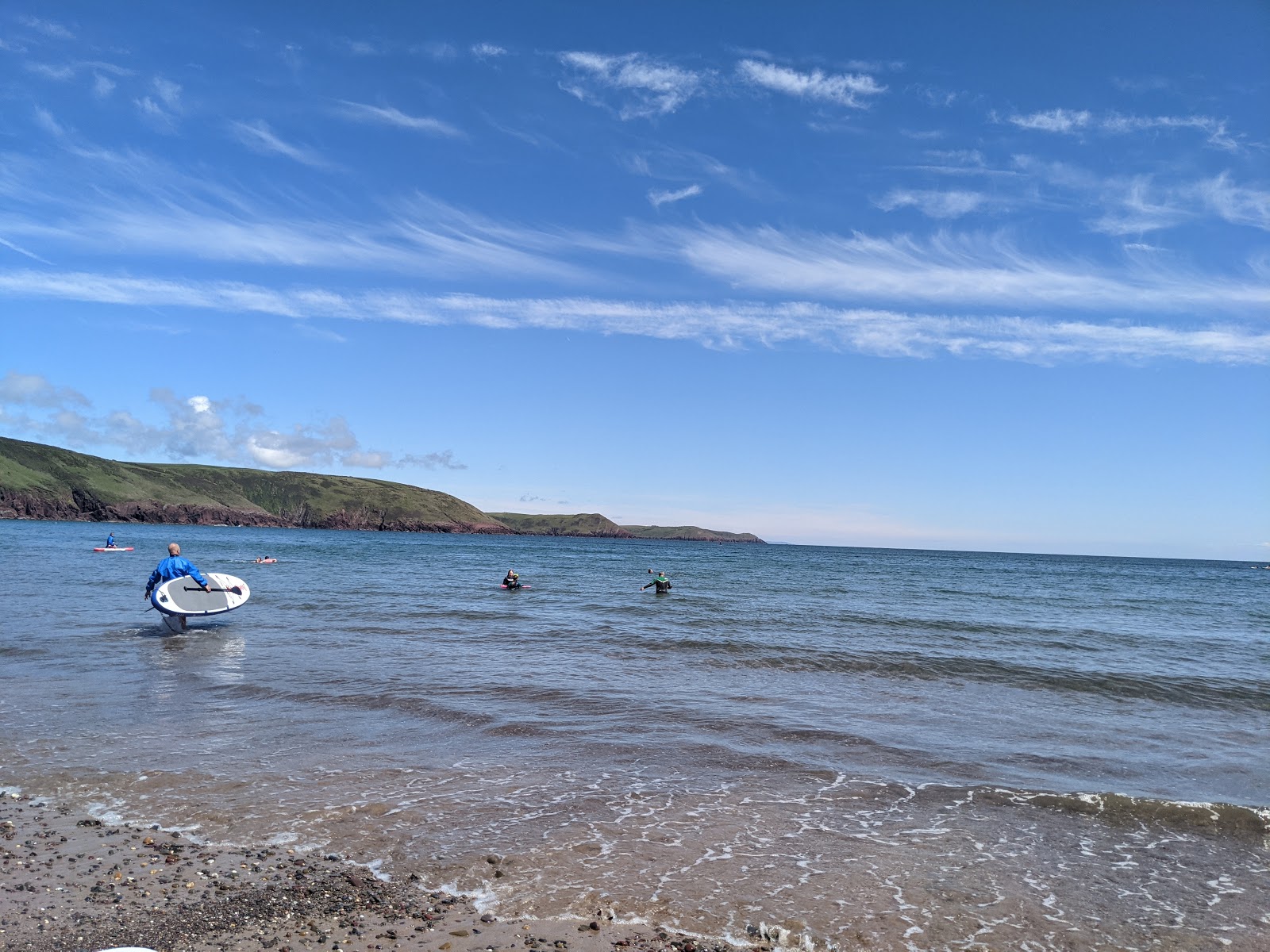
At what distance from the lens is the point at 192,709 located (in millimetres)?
13078

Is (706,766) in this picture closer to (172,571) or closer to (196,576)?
(196,576)

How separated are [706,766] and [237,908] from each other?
646cm

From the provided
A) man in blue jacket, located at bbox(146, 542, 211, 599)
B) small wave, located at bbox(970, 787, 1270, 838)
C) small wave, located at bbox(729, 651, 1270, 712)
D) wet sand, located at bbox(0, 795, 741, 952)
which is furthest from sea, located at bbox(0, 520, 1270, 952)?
man in blue jacket, located at bbox(146, 542, 211, 599)

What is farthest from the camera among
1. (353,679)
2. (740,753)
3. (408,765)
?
(353,679)

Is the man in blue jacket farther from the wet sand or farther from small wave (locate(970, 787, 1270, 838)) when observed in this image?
small wave (locate(970, 787, 1270, 838))

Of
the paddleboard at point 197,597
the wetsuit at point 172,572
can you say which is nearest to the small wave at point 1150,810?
the wetsuit at point 172,572

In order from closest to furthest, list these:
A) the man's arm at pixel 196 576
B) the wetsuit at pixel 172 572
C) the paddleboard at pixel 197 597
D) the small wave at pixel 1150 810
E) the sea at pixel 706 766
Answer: the sea at pixel 706 766 < the small wave at pixel 1150 810 < the man's arm at pixel 196 576 < the paddleboard at pixel 197 597 < the wetsuit at pixel 172 572

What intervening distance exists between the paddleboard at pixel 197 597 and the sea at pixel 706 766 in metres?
→ 1.05

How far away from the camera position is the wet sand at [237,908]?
5.79 meters

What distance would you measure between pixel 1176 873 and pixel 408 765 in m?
9.15

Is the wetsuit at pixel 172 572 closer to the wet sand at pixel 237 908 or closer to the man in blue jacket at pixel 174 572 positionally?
the man in blue jacket at pixel 174 572

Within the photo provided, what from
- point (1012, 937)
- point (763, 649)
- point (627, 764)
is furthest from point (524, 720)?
point (763, 649)

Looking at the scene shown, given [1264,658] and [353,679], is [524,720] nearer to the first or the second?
[353,679]

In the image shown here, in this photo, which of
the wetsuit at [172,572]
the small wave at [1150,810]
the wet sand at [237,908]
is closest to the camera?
the wet sand at [237,908]
